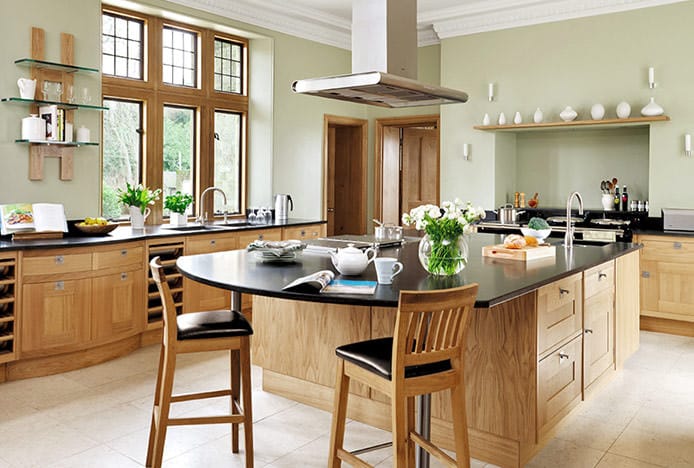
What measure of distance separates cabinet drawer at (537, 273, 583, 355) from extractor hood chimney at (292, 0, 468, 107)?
1548 millimetres

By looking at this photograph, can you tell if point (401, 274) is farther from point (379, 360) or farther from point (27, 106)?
point (27, 106)

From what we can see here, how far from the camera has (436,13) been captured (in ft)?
22.1

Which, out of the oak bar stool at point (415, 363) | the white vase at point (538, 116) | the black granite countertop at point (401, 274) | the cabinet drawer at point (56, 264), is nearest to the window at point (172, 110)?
the cabinet drawer at point (56, 264)

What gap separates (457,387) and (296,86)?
7.99 feet

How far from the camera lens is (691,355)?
193 inches

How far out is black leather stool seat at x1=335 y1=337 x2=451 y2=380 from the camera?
7.38 feet

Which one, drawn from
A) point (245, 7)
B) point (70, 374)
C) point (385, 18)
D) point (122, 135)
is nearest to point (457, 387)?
point (385, 18)

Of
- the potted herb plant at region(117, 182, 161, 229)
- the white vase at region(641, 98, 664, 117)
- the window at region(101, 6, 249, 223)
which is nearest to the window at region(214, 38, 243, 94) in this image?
the window at region(101, 6, 249, 223)

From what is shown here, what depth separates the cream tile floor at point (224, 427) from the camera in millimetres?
3000

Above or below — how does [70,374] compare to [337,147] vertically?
below

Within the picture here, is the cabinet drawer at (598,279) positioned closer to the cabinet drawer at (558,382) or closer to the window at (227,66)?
the cabinet drawer at (558,382)

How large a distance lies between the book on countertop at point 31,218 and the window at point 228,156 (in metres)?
2.16

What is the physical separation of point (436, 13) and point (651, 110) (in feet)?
8.06

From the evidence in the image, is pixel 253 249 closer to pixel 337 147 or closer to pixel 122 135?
pixel 122 135
